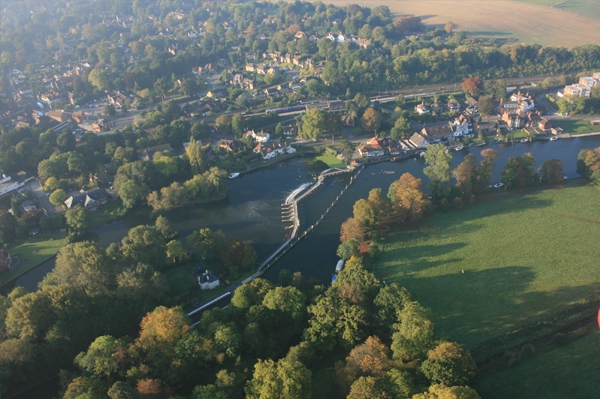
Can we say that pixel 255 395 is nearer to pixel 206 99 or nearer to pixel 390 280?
pixel 390 280

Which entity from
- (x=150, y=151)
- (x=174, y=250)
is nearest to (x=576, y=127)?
(x=174, y=250)

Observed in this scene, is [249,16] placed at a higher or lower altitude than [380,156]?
higher

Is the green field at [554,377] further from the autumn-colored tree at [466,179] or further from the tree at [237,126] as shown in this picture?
the tree at [237,126]

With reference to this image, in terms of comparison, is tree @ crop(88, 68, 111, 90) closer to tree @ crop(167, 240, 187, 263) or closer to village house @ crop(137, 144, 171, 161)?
village house @ crop(137, 144, 171, 161)

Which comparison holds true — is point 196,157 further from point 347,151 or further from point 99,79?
point 99,79

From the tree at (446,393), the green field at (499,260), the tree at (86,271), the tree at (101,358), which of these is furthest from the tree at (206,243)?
the tree at (446,393)

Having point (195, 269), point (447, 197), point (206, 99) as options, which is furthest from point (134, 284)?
point (206, 99)
